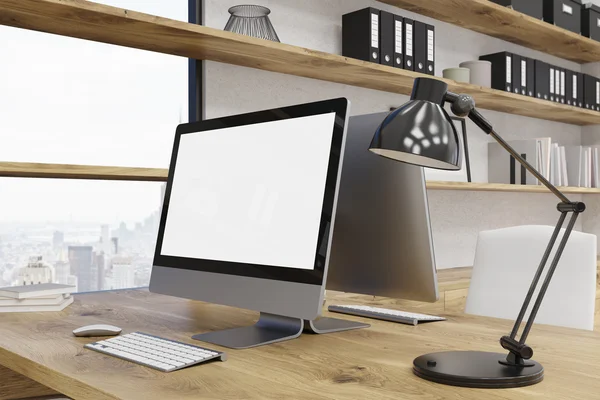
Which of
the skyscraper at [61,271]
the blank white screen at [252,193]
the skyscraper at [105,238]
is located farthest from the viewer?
the skyscraper at [105,238]

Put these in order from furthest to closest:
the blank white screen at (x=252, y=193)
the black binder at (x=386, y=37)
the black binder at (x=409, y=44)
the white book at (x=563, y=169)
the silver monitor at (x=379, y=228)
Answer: the white book at (x=563, y=169) < the black binder at (x=409, y=44) < the black binder at (x=386, y=37) < the silver monitor at (x=379, y=228) < the blank white screen at (x=252, y=193)

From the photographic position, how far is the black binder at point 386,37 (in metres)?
2.81

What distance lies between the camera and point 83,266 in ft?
8.15

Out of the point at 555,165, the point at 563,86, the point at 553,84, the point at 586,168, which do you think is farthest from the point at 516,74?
the point at 586,168

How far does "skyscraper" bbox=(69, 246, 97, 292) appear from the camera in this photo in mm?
2461

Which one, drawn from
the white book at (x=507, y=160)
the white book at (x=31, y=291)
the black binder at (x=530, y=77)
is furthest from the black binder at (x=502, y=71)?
the white book at (x=31, y=291)

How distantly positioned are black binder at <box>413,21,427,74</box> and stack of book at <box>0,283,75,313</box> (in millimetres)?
1859

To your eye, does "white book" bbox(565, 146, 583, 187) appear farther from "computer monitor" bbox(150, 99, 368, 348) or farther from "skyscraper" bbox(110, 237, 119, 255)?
"computer monitor" bbox(150, 99, 368, 348)

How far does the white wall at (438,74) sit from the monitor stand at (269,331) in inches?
53.7

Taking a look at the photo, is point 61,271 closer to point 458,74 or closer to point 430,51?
point 430,51

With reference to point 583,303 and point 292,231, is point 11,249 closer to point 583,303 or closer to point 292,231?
point 292,231

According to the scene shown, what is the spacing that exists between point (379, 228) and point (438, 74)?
224 cm

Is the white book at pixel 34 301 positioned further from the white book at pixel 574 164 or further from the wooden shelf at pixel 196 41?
the white book at pixel 574 164

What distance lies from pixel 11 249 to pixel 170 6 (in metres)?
1.13
